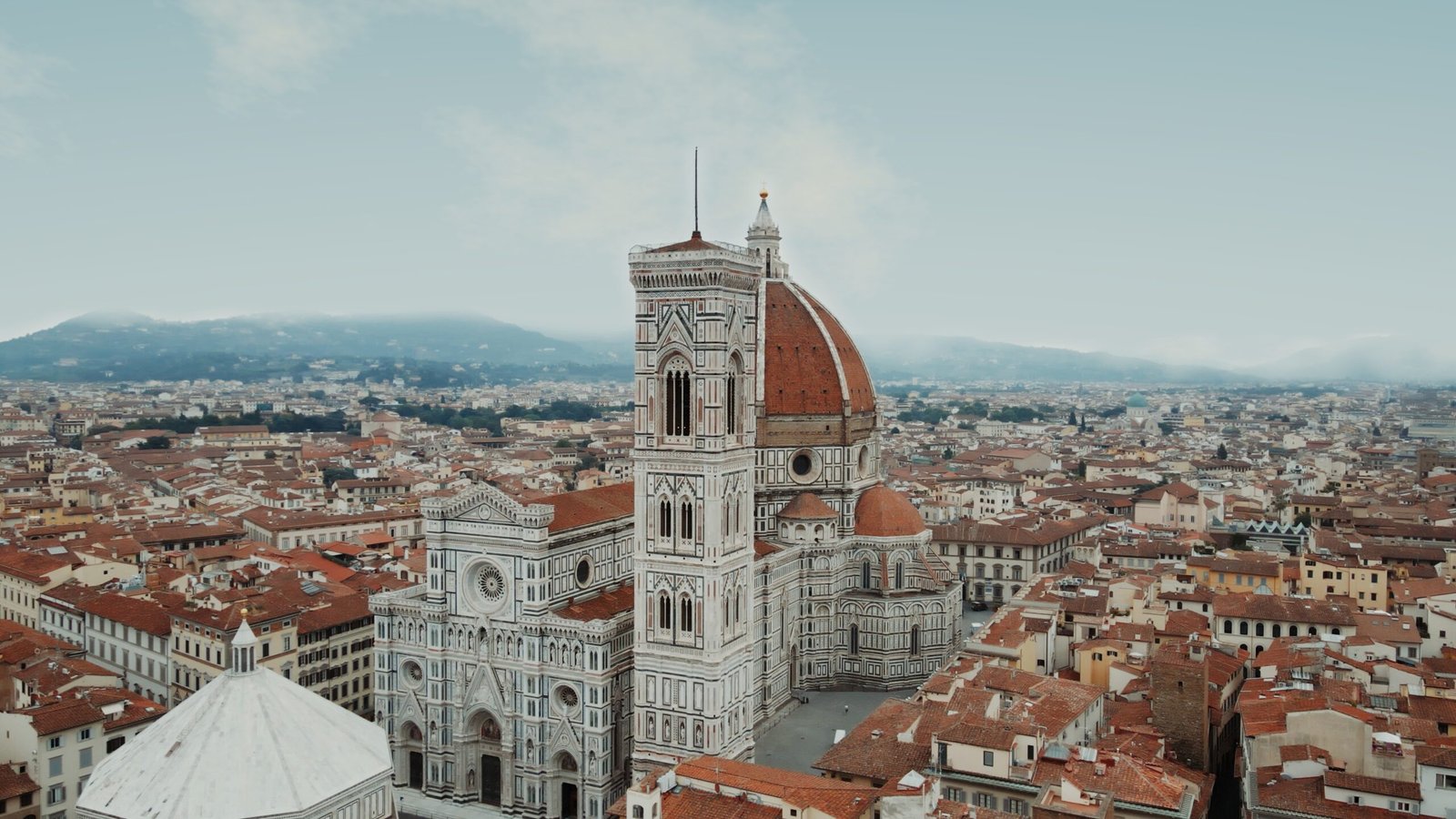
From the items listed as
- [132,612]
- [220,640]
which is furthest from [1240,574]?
[132,612]

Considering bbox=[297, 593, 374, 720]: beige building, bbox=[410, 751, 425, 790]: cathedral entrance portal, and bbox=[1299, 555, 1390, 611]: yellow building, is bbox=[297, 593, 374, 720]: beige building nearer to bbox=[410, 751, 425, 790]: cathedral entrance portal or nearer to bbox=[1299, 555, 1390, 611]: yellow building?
bbox=[410, 751, 425, 790]: cathedral entrance portal

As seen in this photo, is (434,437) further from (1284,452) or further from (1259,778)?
(1259,778)

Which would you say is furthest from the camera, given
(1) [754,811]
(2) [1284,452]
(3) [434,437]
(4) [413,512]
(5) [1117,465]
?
(3) [434,437]

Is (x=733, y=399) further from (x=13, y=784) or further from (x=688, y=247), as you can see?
(x=13, y=784)

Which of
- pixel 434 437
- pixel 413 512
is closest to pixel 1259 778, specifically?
pixel 413 512

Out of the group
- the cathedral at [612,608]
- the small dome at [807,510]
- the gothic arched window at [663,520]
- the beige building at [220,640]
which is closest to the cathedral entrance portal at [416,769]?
the cathedral at [612,608]

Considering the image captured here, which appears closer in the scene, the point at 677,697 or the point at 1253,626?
the point at 677,697
